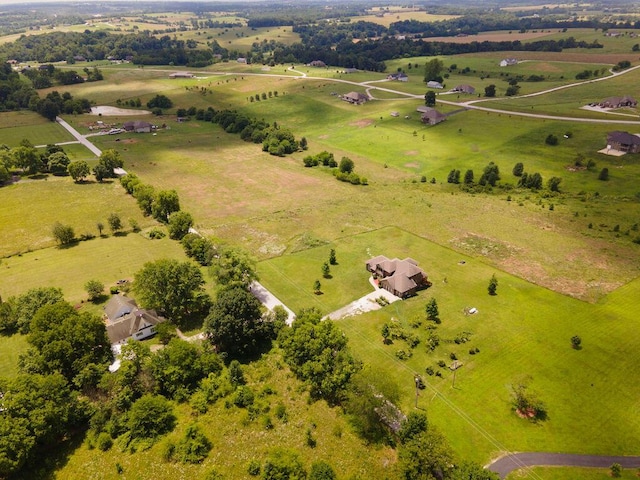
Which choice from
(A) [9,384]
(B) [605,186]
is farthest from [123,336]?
(B) [605,186]

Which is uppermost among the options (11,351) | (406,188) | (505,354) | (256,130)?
(256,130)

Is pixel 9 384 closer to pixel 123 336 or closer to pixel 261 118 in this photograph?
pixel 123 336

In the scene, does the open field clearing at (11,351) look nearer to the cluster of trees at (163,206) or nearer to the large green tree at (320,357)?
the cluster of trees at (163,206)

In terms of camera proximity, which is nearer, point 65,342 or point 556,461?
Answer: point 556,461

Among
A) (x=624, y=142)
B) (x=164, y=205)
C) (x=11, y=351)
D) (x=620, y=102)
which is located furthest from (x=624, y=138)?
(x=11, y=351)

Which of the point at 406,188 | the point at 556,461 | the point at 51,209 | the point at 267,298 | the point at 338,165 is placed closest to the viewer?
the point at 556,461

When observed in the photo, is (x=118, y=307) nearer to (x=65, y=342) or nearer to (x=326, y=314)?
(x=65, y=342)

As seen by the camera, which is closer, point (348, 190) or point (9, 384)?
point (9, 384)
